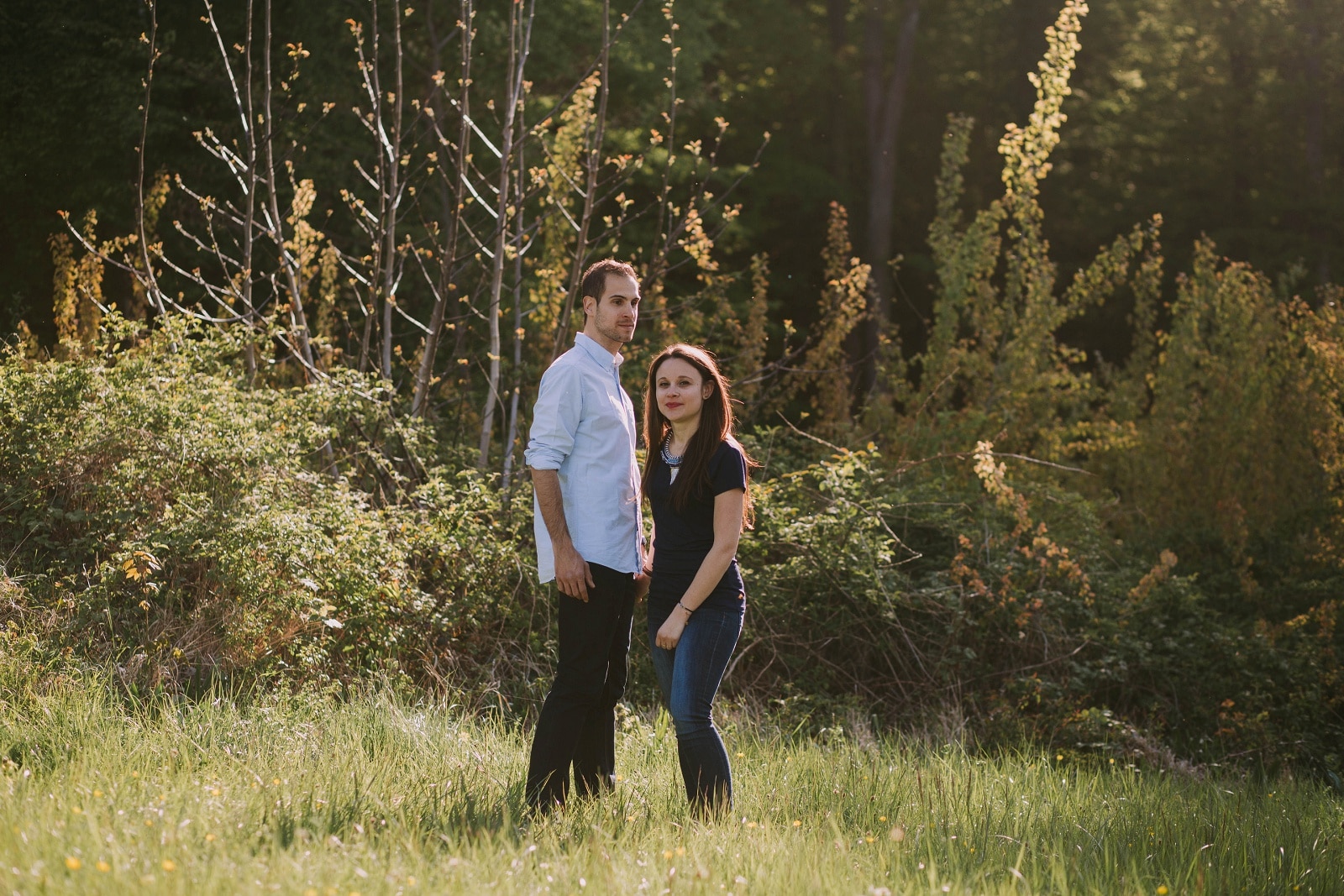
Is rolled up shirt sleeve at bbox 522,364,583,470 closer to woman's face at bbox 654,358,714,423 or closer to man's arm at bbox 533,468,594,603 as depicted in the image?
man's arm at bbox 533,468,594,603

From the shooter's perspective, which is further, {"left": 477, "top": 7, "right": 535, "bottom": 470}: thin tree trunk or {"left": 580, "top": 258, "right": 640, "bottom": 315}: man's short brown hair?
{"left": 477, "top": 7, "right": 535, "bottom": 470}: thin tree trunk

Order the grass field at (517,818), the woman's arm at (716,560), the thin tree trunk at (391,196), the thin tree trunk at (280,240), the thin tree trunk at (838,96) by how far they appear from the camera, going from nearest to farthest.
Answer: the grass field at (517,818) → the woman's arm at (716,560) → the thin tree trunk at (280,240) → the thin tree trunk at (391,196) → the thin tree trunk at (838,96)

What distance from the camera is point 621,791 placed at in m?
4.33

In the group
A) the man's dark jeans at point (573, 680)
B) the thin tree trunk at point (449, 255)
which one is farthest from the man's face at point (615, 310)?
the thin tree trunk at point (449, 255)

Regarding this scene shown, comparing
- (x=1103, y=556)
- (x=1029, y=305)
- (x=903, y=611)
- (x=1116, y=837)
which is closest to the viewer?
(x=1116, y=837)

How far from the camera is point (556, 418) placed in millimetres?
3900

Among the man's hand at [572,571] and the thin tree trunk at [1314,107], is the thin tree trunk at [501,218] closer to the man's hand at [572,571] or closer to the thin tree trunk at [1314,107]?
the man's hand at [572,571]

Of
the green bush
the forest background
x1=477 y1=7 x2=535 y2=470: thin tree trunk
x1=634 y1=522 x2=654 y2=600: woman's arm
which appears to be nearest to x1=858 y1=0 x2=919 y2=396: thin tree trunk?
the forest background

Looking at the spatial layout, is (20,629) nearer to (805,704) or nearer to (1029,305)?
(805,704)

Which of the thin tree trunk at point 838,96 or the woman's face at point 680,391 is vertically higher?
the thin tree trunk at point 838,96

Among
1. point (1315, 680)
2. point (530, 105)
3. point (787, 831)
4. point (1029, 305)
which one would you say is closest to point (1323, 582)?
point (1315, 680)

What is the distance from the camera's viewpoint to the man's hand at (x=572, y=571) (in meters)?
3.84

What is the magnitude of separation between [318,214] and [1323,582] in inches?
396

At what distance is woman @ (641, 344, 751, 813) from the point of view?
3.88m
